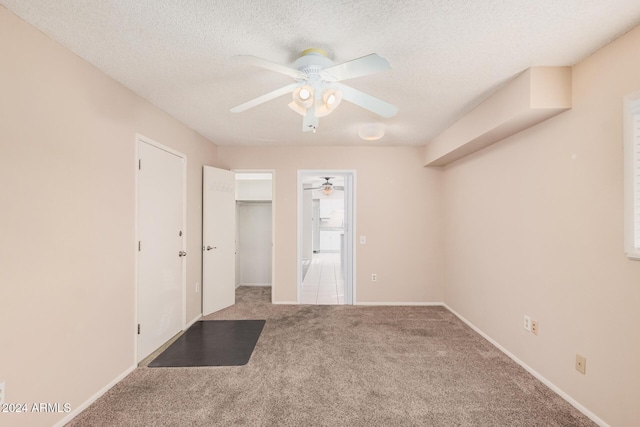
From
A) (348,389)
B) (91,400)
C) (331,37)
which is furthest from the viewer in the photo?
(348,389)

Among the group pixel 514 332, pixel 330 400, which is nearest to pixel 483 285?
pixel 514 332

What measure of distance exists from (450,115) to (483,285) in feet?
6.33

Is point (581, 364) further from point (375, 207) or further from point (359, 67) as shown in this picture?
point (375, 207)

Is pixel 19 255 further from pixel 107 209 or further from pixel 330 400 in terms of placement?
pixel 330 400

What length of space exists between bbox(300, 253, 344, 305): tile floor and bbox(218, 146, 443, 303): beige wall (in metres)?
0.47

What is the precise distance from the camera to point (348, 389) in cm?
216

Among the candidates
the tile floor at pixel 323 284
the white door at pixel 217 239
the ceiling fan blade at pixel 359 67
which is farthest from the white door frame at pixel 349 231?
the ceiling fan blade at pixel 359 67

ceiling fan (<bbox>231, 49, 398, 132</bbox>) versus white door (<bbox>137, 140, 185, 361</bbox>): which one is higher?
ceiling fan (<bbox>231, 49, 398, 132</bbox>)

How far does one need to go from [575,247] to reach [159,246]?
3535 mm

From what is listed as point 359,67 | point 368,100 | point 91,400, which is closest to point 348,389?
point 91,400

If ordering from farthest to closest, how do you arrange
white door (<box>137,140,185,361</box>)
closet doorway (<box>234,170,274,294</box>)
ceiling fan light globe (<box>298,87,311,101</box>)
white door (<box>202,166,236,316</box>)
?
closet doorway (<box>234,170,274,294</box>) → white door (<box>202,166,236,316</box>) → white door (<box>137,140,185,361</box>) → ceiling fan light globe (<box>298,87,311,101</box>)

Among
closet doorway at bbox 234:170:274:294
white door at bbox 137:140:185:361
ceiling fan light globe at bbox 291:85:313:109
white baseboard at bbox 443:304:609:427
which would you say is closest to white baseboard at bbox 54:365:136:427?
white door at bbox 137:140:185:361

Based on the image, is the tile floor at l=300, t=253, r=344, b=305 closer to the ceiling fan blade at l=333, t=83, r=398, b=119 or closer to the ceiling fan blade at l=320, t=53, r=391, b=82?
the ceiling fan blade at l=333, t=83, r=398, b=119

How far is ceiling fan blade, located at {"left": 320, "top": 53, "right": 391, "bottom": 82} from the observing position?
4.57 ft
